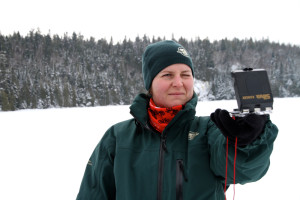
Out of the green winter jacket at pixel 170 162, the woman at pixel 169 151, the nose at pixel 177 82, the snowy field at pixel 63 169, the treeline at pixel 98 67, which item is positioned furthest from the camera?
the treeline at pixel 98 67

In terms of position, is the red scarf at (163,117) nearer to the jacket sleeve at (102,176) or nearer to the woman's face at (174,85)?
the woman's face at (174,85)

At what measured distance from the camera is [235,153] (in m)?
1.09

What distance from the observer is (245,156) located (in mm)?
1104

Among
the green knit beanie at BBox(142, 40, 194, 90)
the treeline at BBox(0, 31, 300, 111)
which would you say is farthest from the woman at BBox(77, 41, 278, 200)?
the treeline at BBox(0, 31, 300, 111)

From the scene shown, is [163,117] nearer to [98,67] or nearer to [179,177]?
[179,177]

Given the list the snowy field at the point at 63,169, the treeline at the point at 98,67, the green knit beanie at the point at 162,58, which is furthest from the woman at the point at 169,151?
the treeline at the point at 98,67

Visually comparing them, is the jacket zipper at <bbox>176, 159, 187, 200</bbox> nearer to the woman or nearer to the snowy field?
the woman

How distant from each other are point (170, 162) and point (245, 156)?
43cm

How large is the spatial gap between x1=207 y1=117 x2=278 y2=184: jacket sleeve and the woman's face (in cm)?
27

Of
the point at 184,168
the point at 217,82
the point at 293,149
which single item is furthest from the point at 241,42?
the point at 184,168

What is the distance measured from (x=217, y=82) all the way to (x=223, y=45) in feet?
54.6

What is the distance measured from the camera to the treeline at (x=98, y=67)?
46500mm

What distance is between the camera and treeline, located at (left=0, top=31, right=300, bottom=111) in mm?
46500

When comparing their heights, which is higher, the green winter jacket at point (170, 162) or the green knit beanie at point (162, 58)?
the green knit beanie at point (162, 58)
